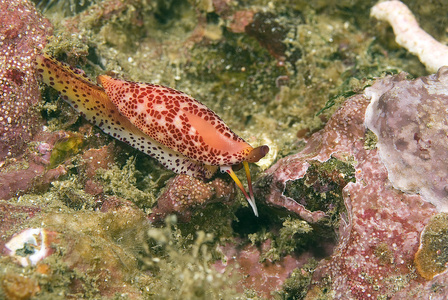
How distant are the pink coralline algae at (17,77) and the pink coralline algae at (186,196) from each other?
5.81 feet

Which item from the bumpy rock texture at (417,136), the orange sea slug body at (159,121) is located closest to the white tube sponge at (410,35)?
the bumpy rock texture at (417,136)

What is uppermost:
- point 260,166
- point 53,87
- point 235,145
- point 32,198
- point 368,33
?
point 368,33

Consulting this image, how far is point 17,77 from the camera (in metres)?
3.49

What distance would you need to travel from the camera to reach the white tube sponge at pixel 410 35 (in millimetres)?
4414

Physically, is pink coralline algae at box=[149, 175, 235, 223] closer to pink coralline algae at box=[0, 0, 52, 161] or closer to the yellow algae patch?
pink coralline algae at box=[0, 0, 52, 161]

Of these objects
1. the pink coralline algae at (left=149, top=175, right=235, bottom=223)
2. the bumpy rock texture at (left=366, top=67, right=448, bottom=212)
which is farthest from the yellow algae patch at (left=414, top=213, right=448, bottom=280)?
the pink coralline algae at (left=149, top=175, right=235, bottom=223)

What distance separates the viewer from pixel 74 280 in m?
2.39

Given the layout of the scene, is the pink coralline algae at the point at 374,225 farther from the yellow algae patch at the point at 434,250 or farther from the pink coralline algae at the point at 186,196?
the pink coralline algae at the point at 186,196

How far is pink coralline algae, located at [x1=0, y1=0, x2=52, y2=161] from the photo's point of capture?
345 cm

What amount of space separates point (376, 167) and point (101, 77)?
307 cm

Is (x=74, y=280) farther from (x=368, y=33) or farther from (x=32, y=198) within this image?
(x=368, y=33)

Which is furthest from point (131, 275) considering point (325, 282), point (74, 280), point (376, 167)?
point (376, 167)

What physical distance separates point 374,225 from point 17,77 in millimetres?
4070

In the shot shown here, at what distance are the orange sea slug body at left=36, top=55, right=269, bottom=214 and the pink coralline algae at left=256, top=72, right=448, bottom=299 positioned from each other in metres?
0.91
